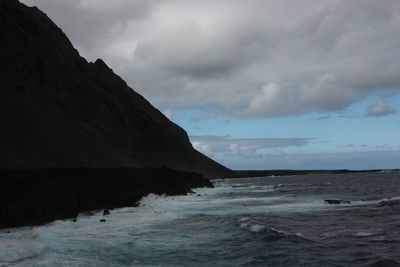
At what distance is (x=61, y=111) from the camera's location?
113500 millimetres

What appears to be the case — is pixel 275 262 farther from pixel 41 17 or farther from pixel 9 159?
pixel 41 17

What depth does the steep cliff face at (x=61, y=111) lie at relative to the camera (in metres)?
80.7

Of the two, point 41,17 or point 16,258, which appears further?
point 41,17

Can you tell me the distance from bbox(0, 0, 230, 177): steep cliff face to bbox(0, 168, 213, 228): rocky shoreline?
48.2 ft

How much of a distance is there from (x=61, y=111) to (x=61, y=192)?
78.9 metres

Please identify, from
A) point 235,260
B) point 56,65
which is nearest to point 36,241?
point 235,260

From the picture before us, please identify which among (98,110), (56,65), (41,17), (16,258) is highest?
(41,17)

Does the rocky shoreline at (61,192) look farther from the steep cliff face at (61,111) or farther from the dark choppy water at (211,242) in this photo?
the steep cliff face at (61,111)

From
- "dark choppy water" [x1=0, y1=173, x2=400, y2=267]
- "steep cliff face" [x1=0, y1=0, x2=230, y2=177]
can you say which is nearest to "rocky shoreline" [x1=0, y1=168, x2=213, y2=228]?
"dark choppy water" [x1=0, y1=173, x2=400, y2=267]

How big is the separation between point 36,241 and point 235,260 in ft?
36.4

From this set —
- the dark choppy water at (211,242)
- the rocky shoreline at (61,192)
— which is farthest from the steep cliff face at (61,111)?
the dark choppy water at (211,242)

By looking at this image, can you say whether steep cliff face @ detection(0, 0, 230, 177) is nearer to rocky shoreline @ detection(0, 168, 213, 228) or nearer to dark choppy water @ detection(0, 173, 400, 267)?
rocky shoreline @ detection(0, 168, 213, 228)

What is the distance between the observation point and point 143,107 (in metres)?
172

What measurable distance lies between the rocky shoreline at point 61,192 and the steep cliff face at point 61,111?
14.7 meters
